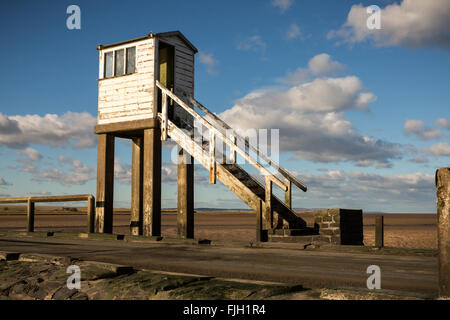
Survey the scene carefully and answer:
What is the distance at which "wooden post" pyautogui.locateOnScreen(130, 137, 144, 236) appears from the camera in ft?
53.9

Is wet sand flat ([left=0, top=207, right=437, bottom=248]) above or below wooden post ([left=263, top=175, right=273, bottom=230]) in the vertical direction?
below

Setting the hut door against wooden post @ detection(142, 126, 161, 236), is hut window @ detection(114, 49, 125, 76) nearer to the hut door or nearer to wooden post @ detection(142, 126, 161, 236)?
the hut door

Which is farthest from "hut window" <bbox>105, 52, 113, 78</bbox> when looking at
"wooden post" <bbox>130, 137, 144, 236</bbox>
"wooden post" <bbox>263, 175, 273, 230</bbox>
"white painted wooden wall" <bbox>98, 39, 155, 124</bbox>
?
"wooden post" <bbox>263, 175, 273, 230</bbox>

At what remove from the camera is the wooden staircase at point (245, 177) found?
12.1 meters

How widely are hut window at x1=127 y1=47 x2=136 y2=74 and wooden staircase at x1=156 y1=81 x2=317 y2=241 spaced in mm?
A: 1582

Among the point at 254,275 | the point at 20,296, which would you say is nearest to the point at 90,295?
the point at 20,296

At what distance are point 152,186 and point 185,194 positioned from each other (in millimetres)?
1311

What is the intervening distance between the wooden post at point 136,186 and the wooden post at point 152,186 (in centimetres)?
116

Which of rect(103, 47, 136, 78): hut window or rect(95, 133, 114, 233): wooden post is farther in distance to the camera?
rect(103, 47, 136, 78): hut window

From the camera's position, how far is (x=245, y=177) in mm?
14406

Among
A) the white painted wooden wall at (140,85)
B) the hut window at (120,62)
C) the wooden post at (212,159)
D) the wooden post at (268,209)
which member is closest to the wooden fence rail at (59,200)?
the white painted wooden wall at (140,85)

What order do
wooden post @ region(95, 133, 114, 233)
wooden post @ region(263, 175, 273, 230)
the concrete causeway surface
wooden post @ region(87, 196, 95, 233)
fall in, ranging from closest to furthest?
the concrete causeway surface < wooden post @ region(263, 175, 273, 230) < wooden post @ region(87, 196, 95, 233) < wooden post @ region(95, 133, 114, 233)

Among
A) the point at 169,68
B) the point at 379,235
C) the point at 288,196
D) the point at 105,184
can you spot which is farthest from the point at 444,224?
the point at 169,68
